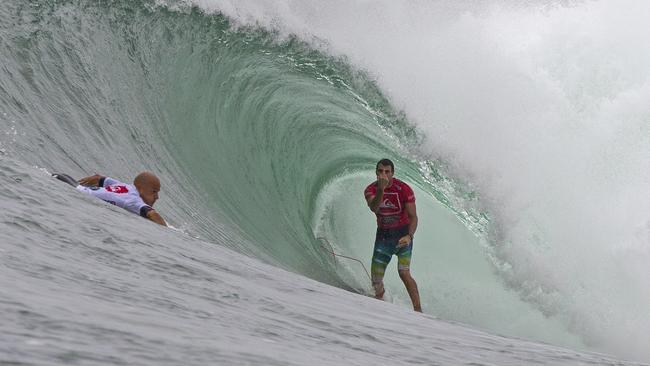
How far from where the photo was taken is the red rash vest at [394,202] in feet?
24.8

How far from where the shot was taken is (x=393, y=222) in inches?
303

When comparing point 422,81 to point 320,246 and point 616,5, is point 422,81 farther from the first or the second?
point 616,5

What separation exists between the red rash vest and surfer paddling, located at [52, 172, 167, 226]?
2.60m

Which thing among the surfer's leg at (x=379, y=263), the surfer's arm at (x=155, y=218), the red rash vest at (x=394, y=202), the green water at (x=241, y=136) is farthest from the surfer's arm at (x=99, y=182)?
the surfer's leg at (x=379, y=263)

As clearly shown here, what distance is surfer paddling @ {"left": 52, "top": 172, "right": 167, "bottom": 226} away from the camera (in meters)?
4.87

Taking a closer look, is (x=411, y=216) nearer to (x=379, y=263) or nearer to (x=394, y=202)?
(x=394, y=202)

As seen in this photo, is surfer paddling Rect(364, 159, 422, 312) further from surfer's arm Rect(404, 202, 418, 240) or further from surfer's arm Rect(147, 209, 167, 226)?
surfer's arm Rect(147, 209, 167, 226)

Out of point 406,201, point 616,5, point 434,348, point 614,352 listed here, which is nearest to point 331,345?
point 434,348

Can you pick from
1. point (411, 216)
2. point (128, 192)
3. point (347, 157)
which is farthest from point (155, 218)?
point (347, 157)

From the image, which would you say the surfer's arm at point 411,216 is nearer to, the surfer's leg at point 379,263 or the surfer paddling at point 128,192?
the surfer's leg at point 379,263

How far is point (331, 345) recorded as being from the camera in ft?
8.38

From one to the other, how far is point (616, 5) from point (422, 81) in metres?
3.73

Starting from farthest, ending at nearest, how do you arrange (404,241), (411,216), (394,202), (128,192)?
1. (394,202)
2. (411,216)
3. (404,241)
4. (128,192)

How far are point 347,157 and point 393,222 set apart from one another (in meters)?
4.99
